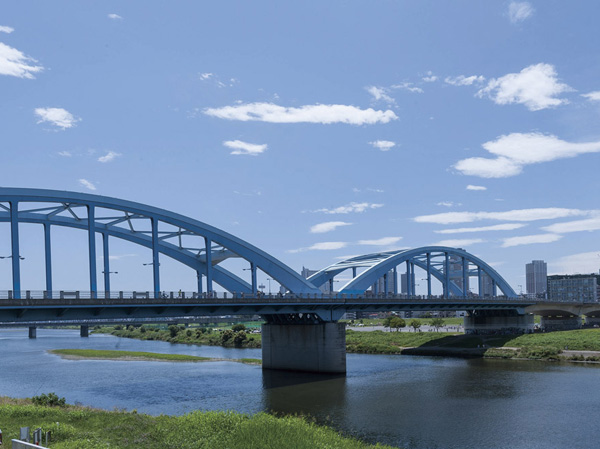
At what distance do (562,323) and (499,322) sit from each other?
20335mm

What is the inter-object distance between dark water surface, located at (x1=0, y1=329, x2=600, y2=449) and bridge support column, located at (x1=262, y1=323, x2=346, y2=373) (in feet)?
7.83

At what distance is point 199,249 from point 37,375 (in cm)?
2251

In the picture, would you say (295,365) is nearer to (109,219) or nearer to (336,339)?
(336,339)

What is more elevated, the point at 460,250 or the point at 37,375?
the point at 460,250

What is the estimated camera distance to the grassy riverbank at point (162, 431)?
899 inches

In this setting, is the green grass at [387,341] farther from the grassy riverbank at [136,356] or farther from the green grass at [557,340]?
the grassy riverbank at [136,356]

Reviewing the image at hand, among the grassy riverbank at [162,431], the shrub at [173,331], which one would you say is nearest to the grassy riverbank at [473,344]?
the shrub at [173,331]

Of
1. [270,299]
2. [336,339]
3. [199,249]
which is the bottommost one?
[336,339]

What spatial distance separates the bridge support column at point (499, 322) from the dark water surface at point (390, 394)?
101 ft

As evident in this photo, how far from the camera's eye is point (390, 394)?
45.3 meters

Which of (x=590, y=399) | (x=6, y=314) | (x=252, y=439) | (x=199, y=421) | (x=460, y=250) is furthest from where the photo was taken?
(x=460, y=250)

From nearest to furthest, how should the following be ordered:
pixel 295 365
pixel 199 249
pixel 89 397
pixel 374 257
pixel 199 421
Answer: pixel 199 421
pixel 89 397
pixel 199 249
pixel 295 365
pixel 374 257

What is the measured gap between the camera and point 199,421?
26.7 metres

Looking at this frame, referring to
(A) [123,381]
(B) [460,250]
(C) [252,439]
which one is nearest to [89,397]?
(A) [123,381]
